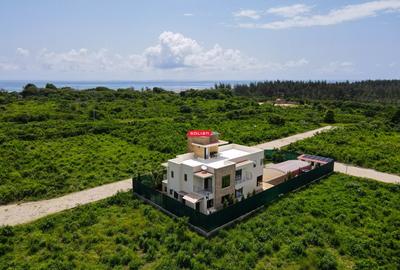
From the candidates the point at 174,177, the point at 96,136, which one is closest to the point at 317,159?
the point at 174,177

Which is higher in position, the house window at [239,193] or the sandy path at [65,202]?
the house window at [239,193]

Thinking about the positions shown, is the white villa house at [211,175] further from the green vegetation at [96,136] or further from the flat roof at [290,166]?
the green vegetation at [96,136]

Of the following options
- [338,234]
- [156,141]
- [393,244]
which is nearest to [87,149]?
[156,141]

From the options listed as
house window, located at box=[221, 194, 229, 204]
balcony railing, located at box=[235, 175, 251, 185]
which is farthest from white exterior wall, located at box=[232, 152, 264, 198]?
house window, located at box=[221, 194, 229, 204]

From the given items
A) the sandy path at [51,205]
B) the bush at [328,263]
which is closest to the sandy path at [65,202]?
the sandy path at [51,205]

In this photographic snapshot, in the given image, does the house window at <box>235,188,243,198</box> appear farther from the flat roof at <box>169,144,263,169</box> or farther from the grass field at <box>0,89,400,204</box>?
the grass field at <box>0,89,400,204</box>

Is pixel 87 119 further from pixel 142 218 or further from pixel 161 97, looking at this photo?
pixel 142 218
